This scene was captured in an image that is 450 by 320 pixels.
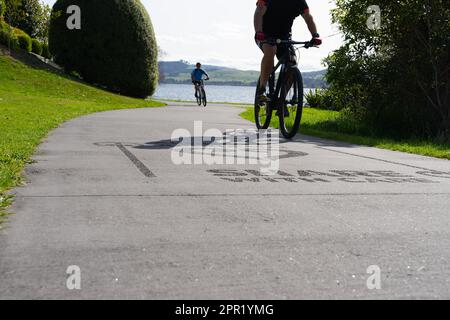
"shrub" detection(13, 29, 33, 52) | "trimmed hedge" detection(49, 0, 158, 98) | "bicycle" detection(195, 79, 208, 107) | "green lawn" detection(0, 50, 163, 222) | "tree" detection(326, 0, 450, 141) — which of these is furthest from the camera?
"shrub" detection(13, 29, 33, 52)

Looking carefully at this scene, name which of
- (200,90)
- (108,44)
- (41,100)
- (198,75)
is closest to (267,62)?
(41,100)

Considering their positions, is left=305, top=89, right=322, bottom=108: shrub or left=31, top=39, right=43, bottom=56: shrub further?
left=31, top=39, right=43, bottom=56: shrub

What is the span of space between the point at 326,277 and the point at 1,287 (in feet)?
4.76

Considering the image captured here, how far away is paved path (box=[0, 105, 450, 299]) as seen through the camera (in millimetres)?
2543

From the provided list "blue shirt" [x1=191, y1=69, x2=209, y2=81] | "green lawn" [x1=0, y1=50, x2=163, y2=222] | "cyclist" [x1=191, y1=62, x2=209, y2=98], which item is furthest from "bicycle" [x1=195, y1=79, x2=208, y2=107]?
"green lawn" [x1=0, y1=50, x2=163, y2=222]

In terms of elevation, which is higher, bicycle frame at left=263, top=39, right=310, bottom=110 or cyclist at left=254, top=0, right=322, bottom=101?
cyclist at left=254, top=0, right=322, bottom=101

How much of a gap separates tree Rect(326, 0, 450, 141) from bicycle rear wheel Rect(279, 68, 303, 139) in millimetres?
5696

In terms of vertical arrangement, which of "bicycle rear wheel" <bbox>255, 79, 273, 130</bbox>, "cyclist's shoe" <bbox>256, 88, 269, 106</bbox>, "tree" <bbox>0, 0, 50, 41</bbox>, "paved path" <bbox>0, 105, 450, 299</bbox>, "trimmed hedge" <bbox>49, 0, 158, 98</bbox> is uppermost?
"tree" <bbox>0, 0, 50, 41</bbox>

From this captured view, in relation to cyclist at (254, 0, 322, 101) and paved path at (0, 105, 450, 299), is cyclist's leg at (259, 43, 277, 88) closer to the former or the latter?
cyclist at (254, 0, 322, 101)

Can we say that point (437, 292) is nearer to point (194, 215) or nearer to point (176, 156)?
point (194, 215)

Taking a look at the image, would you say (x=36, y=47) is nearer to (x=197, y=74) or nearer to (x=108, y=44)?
(x=108, y=44)

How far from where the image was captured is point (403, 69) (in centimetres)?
1445

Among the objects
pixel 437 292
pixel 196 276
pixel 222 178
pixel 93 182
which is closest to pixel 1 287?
pixel 196 276

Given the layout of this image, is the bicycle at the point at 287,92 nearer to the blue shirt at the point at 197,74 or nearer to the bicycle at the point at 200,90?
the blue shirt at the point at 197,74
